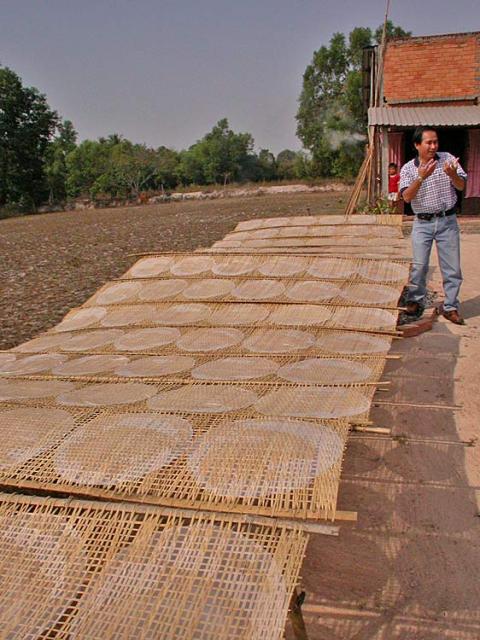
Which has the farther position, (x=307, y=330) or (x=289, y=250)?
(x=289, y=250)

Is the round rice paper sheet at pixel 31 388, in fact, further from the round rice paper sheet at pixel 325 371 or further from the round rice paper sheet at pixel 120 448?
the round rice paper sheet at pixel 325 371

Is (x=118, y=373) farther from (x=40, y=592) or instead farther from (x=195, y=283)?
(x=195, y=283)

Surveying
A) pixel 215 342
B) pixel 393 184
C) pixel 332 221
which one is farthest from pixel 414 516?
pixel 393 184

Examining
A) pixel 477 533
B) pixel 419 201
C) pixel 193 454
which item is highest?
pixel 419 201

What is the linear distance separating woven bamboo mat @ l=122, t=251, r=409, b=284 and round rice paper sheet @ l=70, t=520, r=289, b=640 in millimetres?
3731

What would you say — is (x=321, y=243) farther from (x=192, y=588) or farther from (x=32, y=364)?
(x=192, y=588)

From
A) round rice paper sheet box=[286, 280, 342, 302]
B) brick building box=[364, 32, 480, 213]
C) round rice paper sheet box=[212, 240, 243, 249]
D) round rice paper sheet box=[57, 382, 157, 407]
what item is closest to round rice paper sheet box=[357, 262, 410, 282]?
round rice paper sheet box=[286, 280, 342, 302]

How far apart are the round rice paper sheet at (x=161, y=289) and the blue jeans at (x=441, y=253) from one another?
Result: 2619 millimetres

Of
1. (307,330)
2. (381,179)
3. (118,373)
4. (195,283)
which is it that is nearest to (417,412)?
(307,330)

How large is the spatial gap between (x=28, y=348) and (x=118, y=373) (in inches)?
53.2

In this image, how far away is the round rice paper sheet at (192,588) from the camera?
5.02 feet

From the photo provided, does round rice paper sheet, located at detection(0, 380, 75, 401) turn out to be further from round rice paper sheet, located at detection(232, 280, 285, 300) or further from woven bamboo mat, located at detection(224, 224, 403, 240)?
woven bamboo mat, located at detection(224, 224, 403, 240)

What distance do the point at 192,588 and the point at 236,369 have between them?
→ 1687 millimetres

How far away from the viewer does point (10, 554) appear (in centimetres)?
181
